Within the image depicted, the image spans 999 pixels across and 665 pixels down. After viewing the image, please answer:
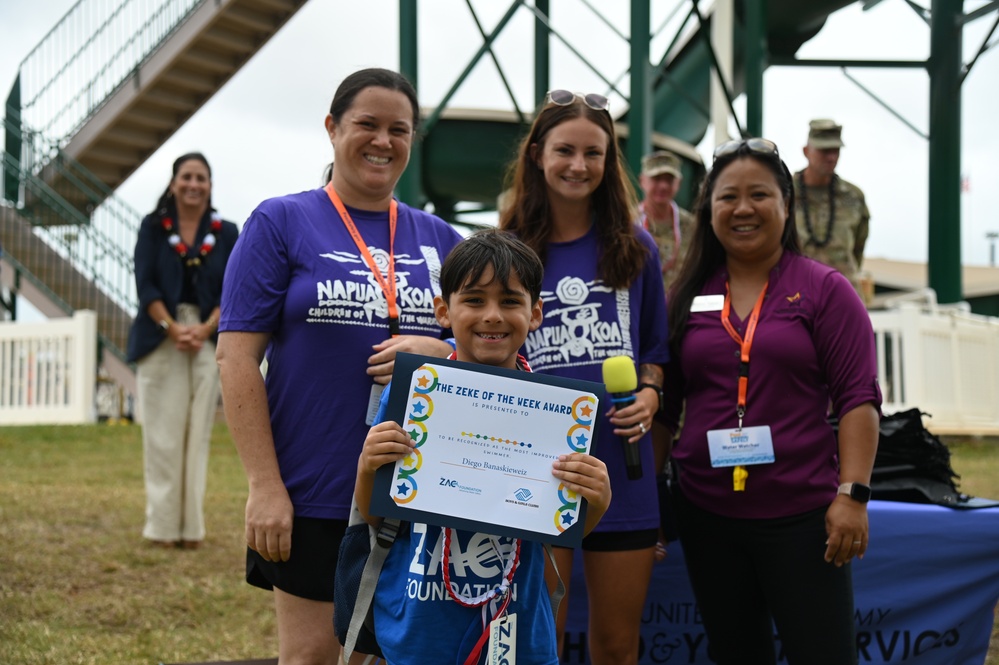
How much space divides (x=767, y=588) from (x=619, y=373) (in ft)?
2.52

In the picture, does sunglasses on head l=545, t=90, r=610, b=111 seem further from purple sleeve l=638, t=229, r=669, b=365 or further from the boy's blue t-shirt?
the boy's blue t-shirt

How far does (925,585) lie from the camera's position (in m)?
3.79

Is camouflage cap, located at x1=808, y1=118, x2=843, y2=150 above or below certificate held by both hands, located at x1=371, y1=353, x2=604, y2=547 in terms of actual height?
above

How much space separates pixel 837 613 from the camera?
9.23 ft

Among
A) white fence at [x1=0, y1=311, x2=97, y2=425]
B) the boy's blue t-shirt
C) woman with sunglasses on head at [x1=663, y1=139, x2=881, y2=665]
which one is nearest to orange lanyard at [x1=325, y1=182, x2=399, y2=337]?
the boy's blue t-shirt

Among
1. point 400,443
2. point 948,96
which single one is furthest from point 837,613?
point 948,96

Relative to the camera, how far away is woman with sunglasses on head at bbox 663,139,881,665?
2.82 m

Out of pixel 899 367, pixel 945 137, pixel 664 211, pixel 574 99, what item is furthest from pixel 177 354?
pixel 945 137

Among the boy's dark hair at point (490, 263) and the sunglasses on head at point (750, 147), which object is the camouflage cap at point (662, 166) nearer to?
the sunglasses on head at point (750, 147)

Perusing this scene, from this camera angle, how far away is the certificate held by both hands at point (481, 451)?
2.28 metres

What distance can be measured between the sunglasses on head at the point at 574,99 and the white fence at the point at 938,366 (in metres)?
9.42

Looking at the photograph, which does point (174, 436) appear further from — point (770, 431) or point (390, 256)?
point (770, 431)

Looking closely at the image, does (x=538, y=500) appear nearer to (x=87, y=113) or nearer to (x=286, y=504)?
(x=286, y=504)

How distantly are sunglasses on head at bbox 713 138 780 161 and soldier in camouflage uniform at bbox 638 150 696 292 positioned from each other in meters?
3.25
